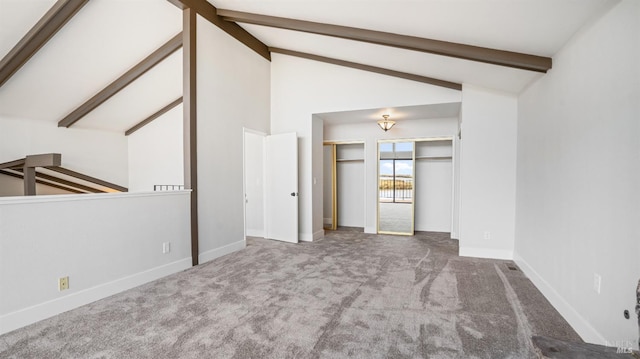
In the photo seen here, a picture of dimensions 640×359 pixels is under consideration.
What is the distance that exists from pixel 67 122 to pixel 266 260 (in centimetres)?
523

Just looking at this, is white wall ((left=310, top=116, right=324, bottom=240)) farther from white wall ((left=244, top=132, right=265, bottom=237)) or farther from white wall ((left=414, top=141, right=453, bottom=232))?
white wall ((left=414, top=141, right=453, bottom=232))

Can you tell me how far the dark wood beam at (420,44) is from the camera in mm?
3062

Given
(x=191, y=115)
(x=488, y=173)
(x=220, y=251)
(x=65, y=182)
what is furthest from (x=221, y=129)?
(x=65, y=182)

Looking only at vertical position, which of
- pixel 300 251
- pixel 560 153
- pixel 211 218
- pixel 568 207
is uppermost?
pixel 560 153

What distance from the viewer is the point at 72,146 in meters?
6.44

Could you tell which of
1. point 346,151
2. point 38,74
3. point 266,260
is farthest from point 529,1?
point 38,74

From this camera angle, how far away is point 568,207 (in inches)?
103

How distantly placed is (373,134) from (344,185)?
1437 mm

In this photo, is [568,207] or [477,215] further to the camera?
[477,215]

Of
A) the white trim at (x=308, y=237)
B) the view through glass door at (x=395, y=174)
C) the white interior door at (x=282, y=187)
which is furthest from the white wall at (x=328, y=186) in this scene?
the white interior door at (x=282, y=187)

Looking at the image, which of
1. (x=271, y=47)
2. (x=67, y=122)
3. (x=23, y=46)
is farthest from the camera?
(x=67, y=122)

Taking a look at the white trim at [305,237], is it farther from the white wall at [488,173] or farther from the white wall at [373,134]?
the white wall at [488,173]

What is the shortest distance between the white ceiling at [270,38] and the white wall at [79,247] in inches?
96.4

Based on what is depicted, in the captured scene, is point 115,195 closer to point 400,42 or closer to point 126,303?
point 126,303
